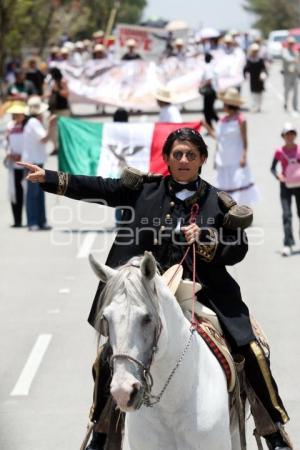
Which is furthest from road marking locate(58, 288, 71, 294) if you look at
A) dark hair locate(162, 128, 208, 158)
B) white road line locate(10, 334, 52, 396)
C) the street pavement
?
dark hair locate(162, 128, 208, 158)

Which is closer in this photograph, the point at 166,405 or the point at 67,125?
the point at 166,405

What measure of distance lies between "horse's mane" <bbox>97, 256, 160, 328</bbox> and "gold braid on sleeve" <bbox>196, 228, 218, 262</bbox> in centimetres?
92

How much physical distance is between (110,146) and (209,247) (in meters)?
12.0

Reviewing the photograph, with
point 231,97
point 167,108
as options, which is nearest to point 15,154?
point 167,108

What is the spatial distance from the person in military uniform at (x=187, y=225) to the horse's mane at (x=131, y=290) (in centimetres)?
91

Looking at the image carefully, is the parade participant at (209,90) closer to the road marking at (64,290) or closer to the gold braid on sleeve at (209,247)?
the road marking at (64,290)

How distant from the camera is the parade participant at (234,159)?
57.8 ft

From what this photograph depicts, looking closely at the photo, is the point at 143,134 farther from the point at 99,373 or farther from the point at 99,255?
the point at 99,373

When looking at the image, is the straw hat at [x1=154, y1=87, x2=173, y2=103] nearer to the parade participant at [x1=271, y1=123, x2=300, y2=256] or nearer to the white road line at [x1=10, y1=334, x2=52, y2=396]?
the parade participant at [x1=271, y1=123, x2=300, y2=256]

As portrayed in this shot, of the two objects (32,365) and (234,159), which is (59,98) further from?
(32,365)

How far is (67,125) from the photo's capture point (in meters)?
19.1

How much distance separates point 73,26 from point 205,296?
200ft

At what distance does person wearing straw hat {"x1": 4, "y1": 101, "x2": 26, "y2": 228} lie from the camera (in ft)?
60.7

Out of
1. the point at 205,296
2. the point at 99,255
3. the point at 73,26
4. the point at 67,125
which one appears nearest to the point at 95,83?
the point at 67,125
